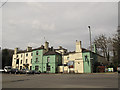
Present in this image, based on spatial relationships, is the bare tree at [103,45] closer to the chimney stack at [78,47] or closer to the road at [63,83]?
the chimney stack at [78,47]

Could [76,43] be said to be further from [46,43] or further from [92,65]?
[46,43]

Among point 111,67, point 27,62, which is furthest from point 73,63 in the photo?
point 27,62

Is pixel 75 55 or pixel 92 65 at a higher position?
pixel 75 55

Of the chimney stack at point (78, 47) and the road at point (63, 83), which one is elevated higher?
the chimney stack at point (78, 47)

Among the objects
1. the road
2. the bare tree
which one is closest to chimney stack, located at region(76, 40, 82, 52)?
the bare tree

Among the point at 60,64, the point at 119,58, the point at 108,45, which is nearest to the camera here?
the point at 119,58

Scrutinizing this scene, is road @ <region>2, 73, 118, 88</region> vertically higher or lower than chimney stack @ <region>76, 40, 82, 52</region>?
lower

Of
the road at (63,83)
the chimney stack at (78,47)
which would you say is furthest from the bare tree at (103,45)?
the road at (63,83)

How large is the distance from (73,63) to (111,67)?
41.1 ft

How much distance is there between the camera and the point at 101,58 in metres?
53.6

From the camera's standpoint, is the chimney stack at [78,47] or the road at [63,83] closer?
the road at [63,83]

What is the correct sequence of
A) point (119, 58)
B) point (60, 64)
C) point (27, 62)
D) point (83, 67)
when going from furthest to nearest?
1. point (27, 62)
2. point (60, 64)
3. point (83, 67)
4. point (119, 58)

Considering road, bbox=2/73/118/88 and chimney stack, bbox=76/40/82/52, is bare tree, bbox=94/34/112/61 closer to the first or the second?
chimney stack, bbox=76/40/82/52

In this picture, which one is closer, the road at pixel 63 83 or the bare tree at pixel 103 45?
the road at pixel 63 83
